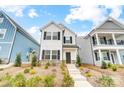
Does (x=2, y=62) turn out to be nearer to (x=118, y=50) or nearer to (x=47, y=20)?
(x=47, y=20)

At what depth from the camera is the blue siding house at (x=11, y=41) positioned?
11.4 metres

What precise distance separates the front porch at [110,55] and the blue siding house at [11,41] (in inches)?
269

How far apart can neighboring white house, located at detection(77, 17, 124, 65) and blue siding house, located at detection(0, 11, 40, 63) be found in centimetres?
620

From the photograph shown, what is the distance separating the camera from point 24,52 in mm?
12875

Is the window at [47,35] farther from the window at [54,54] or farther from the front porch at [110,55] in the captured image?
the front porch at [110,55]

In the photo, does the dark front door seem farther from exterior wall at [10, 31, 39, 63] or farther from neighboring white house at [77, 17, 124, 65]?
exterior wall at [10, 31, 39, 63]

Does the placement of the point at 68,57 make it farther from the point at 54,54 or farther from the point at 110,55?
the point at 110,55

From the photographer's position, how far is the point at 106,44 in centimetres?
1403

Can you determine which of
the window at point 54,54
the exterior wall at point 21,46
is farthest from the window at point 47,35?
the exterior wall at point 21,46

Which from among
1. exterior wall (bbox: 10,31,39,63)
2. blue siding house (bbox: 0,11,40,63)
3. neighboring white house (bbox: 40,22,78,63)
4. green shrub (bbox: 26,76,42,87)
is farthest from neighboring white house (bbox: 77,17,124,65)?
green shrub (bbox: 26,76,42,87)

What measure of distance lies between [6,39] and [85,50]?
802 centimetres

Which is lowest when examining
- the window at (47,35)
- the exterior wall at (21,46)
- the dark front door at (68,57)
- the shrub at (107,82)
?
the shrub at (107,82)
